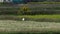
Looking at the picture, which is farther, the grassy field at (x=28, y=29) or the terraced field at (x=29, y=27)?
the terraced field at (x=29, y=27)

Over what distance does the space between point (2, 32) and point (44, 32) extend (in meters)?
2.35

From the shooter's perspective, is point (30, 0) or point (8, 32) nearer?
point (8, 32)

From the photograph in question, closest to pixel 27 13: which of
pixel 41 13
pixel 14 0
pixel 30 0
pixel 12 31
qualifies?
pixel 41 13

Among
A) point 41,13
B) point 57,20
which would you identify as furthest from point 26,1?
point 57,20

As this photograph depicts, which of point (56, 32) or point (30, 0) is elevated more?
point (56, 32)

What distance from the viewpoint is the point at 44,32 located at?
43.7ft

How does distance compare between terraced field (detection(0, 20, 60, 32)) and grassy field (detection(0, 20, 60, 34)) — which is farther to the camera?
terraced field (detection(0, 20, 60, 32))

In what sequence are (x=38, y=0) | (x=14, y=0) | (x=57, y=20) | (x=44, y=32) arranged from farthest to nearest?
(x=38, y=0), (x=14, y=0), (x=57, y=20), (x=44, y=32)

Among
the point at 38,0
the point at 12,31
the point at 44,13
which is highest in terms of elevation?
the point at 12,31

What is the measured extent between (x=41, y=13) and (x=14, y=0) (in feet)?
71.8

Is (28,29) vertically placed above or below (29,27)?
above

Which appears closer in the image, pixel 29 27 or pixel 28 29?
pixel 28 29

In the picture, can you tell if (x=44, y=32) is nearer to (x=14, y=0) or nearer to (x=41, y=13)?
(x=41, y=13)


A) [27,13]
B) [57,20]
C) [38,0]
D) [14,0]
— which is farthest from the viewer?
[38,0]
